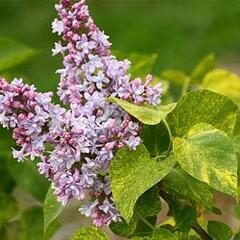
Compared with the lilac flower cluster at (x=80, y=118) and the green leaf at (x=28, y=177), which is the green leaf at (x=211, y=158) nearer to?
the lilac flower cluster at (x=80, y=118)

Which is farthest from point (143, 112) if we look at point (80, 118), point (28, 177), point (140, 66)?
point (28, 177)

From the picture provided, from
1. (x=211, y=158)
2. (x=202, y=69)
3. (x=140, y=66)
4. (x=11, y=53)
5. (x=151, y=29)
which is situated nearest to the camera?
(x=211, y=158)

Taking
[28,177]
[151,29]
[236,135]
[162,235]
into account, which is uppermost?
[151,29]

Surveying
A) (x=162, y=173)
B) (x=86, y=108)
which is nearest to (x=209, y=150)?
(x=162, y=173)

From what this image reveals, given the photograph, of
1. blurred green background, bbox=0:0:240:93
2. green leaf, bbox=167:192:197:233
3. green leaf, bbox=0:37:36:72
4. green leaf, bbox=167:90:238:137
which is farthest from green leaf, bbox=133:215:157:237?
blurred green background, bbox=0:0:240:93

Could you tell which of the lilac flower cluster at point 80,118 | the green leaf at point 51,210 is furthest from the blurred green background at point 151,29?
the lilac flower cluster at point 80,118

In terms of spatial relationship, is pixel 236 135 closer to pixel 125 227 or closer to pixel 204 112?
pixel 204 112

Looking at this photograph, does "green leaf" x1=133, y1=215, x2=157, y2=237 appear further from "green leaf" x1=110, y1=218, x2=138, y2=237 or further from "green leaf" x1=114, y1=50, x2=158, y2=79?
"green leaf" x1=114, y1=50, x2=158, y2=79
